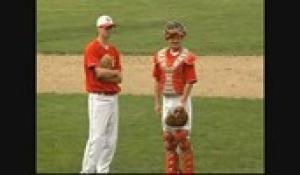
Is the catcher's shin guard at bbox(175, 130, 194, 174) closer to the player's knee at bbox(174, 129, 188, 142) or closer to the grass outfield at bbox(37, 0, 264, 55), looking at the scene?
the player's knee at bbox(174, 129, 188, 142)

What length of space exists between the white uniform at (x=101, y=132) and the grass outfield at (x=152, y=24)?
43.9ft

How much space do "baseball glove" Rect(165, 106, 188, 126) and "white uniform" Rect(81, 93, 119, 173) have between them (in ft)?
3.01

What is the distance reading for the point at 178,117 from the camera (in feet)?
34.3

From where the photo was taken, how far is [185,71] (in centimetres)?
1073

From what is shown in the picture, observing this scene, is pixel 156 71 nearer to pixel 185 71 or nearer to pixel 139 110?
pixel 185 71

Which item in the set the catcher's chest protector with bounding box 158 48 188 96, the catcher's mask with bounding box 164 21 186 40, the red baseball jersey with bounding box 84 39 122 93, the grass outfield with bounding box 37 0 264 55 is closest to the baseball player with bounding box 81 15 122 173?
the red baseball jersey with bounding box 84 39 122 93

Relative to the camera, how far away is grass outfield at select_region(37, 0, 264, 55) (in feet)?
84.0

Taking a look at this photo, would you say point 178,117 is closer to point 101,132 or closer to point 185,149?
point 185,149

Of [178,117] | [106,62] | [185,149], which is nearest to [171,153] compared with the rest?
[185,149]

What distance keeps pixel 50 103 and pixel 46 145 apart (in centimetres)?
380

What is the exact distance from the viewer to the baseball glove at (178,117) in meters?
10.4

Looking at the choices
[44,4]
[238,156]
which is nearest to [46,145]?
[238,156]

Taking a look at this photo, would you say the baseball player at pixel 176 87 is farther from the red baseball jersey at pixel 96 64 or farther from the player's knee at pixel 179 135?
the red baseball jersey at pixel 96 64

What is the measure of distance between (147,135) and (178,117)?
13.0 ft
